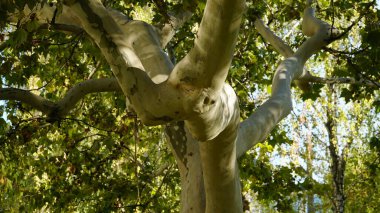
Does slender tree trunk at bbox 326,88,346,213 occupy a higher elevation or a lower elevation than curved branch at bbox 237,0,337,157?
higher

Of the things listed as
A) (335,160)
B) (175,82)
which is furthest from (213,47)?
(335,160)

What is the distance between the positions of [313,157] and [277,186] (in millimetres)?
10720

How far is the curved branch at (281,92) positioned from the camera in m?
4.31

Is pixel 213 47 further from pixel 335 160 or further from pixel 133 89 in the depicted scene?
pixel 335 160

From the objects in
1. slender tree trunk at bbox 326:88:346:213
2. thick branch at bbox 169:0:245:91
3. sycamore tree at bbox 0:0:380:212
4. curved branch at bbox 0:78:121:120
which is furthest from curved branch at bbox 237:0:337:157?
slender tree trunk at bbox 326:88:346:213

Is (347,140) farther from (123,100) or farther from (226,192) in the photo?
(226,192)

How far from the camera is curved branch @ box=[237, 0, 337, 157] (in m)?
4.31

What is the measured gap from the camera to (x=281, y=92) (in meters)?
5.06

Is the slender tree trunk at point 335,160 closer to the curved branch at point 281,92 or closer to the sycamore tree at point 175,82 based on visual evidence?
the sycamore tree at point 175,82

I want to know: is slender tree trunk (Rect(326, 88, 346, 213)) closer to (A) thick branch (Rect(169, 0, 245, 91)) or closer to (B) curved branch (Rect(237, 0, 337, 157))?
(B) curved branch (Rect(237, 0, 337, 157))

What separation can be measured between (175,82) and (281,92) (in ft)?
8.65

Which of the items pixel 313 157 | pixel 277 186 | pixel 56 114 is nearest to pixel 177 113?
pixel 56 114

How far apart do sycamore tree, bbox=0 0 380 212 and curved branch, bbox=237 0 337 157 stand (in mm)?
12

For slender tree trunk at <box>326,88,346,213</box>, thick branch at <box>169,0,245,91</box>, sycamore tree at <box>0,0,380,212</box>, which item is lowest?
thick branch at <box>169,0,245,91</box>
